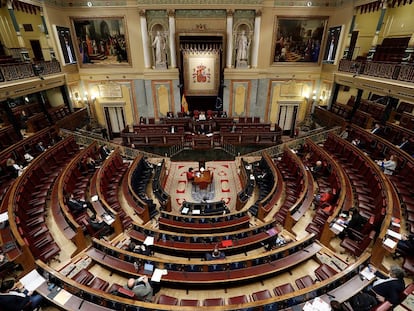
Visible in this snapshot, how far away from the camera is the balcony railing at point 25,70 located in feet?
34.6

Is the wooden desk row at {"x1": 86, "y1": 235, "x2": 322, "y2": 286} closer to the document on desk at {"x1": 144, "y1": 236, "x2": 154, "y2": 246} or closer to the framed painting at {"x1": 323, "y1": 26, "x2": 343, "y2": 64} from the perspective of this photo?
the document on desk at {"x1": 144, "y1": 236, "x2": 154, "y2": 246}

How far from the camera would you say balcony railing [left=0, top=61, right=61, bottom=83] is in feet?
34.6

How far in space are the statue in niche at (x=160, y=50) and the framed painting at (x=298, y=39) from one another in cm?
712

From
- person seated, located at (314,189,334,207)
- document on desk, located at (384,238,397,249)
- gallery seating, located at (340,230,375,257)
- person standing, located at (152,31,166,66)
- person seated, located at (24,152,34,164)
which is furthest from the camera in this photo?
person standing, located at (152,31,166,66)

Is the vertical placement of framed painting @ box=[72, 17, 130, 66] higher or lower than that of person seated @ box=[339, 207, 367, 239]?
higher

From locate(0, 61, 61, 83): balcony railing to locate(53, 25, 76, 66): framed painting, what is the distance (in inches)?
26.2

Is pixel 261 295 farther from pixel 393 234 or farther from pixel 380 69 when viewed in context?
pixel 380 69

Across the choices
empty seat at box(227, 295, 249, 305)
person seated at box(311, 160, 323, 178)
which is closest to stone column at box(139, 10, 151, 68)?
person seated at box(311, 160, 323, 178)

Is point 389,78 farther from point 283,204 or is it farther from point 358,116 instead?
point 283,204

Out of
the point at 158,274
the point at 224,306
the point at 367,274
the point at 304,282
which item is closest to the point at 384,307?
the point at 367,274

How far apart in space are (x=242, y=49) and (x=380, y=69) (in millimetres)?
7586

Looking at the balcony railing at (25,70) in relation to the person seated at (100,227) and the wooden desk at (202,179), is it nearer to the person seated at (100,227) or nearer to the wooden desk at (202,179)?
the person seated at (100,227)

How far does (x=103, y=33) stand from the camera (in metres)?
14.5

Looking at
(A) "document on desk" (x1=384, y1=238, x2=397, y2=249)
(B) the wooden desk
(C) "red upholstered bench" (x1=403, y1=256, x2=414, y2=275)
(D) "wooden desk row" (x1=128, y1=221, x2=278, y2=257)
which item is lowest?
(B) the wooden desk
